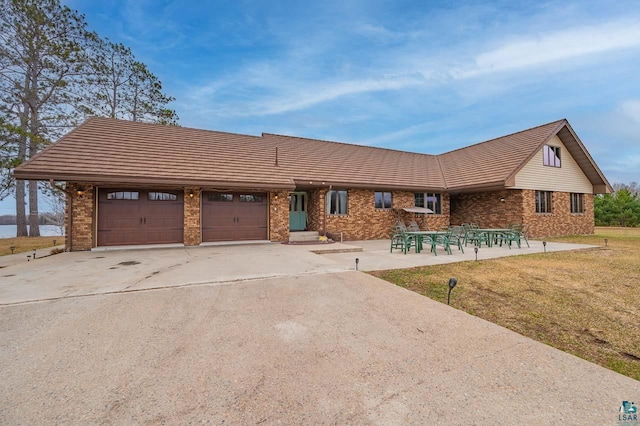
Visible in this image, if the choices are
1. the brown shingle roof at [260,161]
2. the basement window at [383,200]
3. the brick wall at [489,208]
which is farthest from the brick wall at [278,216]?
the brick wall at [489,208]

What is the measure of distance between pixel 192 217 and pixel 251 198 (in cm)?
266

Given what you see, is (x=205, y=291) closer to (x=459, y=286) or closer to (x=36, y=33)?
(x=459, y=286)

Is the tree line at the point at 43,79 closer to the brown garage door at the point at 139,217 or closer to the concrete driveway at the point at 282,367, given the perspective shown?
the brown garage door at the point at 139,217

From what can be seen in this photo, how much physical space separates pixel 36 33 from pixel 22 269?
17.9m

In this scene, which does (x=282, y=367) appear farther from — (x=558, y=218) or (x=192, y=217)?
(x=558, y=218)

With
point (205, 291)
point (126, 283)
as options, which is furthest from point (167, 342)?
point (126, 283)

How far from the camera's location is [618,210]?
24719 millimetres

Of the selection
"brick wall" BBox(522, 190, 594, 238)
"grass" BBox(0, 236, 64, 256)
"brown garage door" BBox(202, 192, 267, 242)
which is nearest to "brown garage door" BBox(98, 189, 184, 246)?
"brown garage door" BBox(202, 192, 267, 242)

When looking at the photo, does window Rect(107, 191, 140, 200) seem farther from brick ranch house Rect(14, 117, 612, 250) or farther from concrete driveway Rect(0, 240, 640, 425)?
concrete driveway Rect(0, 240, 640, 425)

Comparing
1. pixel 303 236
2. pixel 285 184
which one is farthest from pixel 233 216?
pixel 303 236

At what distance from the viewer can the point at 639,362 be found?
8.67 ft

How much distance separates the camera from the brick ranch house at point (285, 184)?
10.2 meters

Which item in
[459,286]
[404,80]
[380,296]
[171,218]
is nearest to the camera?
[380,296]

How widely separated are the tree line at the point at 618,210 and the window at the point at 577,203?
1186 centimetres
